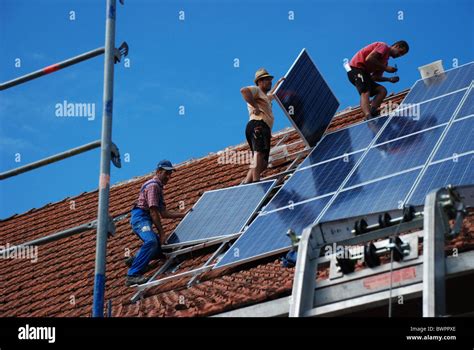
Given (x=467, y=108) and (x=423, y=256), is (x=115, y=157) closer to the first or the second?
(x=423, y=256)

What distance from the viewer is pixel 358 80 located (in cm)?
1345

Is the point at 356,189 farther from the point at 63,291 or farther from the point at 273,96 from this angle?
the point at 63,291

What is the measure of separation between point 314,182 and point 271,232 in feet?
3.53

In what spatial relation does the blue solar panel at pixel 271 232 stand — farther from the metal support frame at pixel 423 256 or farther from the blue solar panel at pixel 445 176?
the metal support frame at pixel 423 256

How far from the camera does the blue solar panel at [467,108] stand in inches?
439

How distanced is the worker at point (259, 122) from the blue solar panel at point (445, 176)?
3.04m

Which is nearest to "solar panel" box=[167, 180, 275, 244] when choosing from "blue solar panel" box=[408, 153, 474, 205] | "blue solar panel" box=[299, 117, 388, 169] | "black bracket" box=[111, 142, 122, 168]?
"blue solar panel" box=[299, 117, 388, 169]

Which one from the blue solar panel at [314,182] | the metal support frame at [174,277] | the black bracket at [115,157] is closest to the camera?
the black bracket at [115,157]

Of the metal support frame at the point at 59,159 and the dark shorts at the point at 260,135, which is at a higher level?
the dark shorts at the point at 260,135

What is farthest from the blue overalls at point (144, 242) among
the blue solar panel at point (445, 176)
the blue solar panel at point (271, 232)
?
the blue solar panel at point (445, 176)

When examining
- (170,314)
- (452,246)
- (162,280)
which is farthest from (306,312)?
(162,280)

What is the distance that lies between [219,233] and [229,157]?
510cm

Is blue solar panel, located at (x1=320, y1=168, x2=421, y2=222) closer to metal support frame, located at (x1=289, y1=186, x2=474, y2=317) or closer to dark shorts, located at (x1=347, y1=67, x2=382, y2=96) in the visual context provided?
metal support frame, located at (x1=289, y1=186, x2=474, y2=317)

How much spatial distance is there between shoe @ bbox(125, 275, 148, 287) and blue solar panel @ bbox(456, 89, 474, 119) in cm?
392
